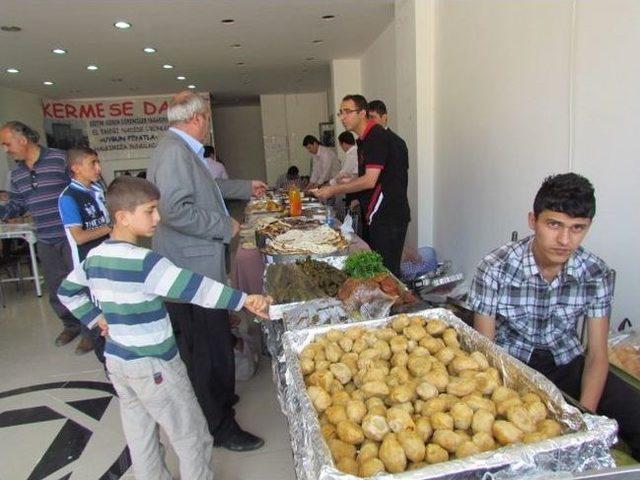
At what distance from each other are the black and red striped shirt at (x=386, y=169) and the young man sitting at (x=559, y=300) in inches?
60.5

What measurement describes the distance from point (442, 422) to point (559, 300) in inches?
32.3

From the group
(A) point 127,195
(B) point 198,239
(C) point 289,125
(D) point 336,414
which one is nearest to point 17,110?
(C) point 289,125

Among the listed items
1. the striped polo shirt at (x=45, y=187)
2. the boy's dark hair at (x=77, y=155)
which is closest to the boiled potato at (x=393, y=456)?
the boy's dark hair at (x=77, y=155)

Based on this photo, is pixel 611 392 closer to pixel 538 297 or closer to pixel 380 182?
pixel 538 297

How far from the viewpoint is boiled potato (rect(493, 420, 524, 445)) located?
2.85ft

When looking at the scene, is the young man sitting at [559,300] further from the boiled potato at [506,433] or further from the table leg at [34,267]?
the table leg at [34,267]

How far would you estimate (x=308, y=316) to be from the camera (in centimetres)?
165

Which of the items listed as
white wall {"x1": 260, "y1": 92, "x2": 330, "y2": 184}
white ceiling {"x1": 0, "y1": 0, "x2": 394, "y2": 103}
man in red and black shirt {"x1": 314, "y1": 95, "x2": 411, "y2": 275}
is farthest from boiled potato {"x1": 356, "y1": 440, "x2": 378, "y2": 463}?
white wall {"x1": 260, "y1": 92, "x2": 330, "y2": 184}

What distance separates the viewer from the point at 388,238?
317 centimetres

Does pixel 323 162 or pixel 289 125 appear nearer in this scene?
pixel 323 162

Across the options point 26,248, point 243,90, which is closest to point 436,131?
point 26,248

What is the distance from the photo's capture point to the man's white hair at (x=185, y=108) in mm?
1903

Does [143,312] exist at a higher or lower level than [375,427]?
higher

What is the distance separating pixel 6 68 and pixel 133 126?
4.05 m
